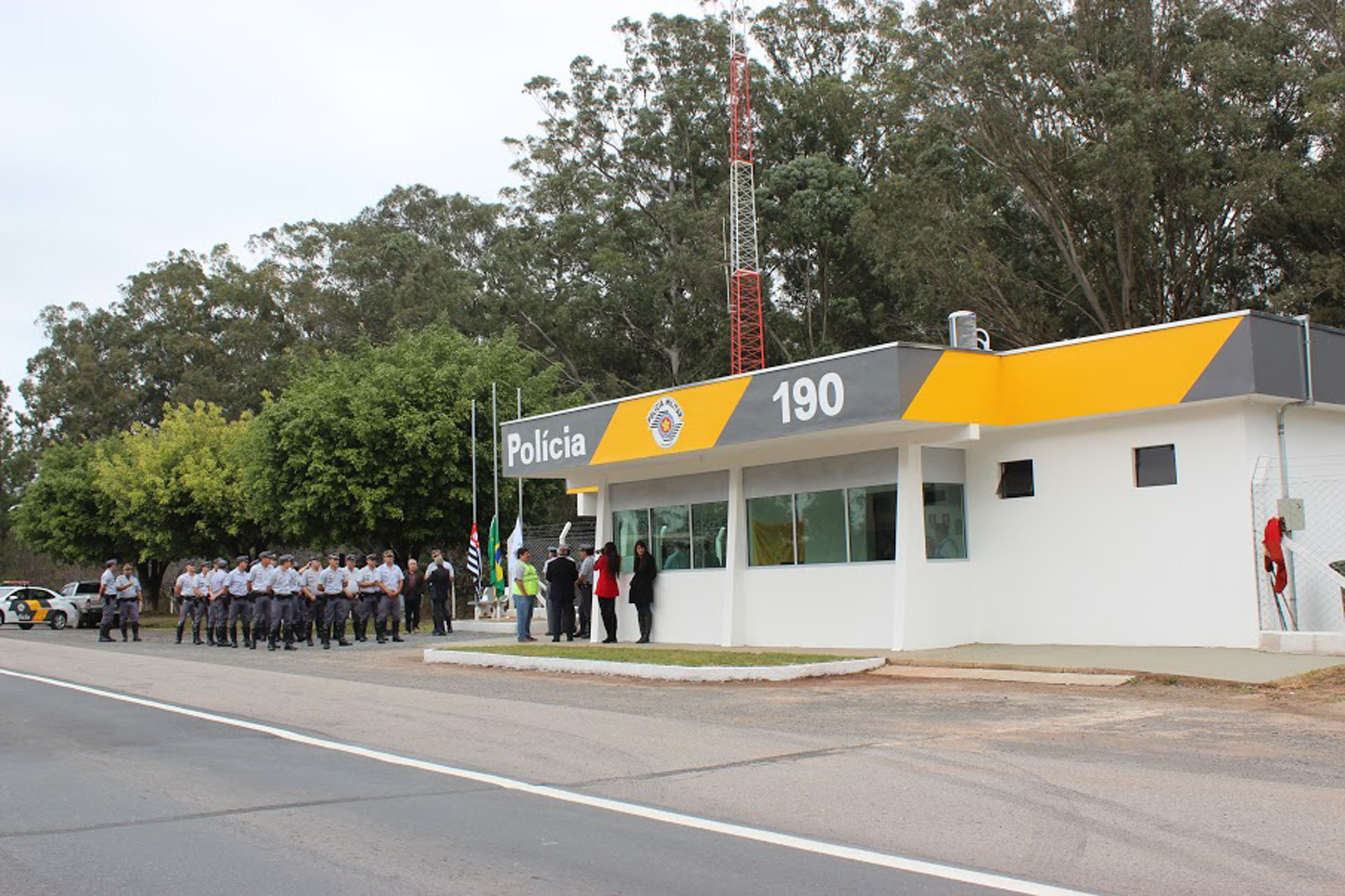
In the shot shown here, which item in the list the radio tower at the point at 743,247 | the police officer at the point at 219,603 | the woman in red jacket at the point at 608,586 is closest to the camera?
the woman in red jacket at the point at 608,586

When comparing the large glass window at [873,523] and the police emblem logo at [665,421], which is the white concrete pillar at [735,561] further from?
the large glass window at [873,523]

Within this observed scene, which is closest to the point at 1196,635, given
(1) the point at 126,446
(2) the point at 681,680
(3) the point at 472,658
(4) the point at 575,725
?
(2) the point at 681,680

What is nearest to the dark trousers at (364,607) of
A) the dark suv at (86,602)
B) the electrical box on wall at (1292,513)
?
the electrical box on wall at (1292,513)

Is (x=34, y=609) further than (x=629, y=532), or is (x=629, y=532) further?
(x=34, y=609)

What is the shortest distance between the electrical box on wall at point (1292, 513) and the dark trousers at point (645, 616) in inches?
417

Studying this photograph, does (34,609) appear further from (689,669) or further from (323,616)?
(689,669)

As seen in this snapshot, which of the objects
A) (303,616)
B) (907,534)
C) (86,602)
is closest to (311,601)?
(303,616)

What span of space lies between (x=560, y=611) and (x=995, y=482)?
882 cm

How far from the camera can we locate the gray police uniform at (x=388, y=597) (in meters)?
25.4

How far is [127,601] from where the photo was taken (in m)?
29.3

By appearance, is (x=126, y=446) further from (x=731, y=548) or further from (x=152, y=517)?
(x=731, y=548)

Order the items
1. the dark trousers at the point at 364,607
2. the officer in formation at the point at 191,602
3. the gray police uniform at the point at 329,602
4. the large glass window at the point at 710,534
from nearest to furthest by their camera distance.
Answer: the large glass window at the point at 710,534 < the gray police uniform at the point at 329,602 < the dark trousers at the point at 364,607 < the officer in formation at the point at 191,602

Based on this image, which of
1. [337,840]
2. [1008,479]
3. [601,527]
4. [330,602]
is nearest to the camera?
[337,840]

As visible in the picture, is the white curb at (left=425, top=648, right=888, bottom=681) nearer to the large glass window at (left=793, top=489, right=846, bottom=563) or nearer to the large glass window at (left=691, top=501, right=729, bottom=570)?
the large glass window at (left=793, top=489, right=846, bottom=563)
